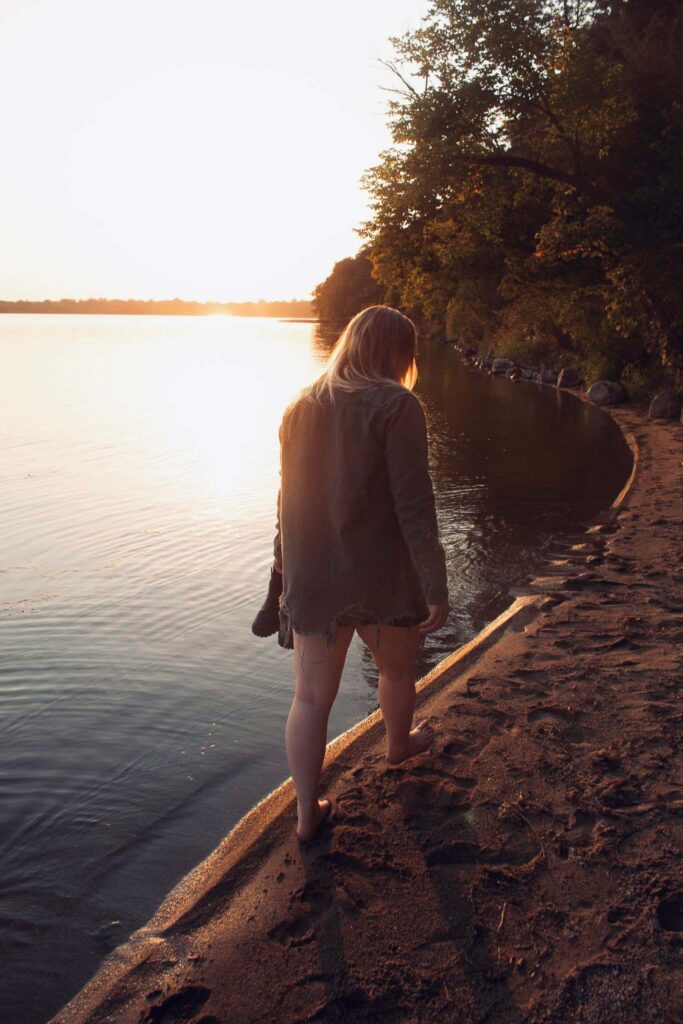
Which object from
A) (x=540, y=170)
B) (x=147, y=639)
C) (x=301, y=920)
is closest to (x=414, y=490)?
(x=301, y=920)

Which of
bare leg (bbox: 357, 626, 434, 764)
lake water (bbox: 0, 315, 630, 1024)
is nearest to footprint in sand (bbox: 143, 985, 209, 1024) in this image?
lake water (bbox: 0, 315, 630, 1024)

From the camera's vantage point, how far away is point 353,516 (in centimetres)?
310

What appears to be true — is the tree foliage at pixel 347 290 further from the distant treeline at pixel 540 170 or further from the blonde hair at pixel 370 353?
the blonde hair at pixel 370 353

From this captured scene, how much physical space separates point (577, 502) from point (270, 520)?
160 inches

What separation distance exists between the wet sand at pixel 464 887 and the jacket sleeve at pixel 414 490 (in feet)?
3.34

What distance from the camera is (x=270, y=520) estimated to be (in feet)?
34.0

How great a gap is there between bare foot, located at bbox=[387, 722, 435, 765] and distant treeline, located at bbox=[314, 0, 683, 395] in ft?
49.6

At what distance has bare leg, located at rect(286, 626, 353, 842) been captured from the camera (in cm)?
322

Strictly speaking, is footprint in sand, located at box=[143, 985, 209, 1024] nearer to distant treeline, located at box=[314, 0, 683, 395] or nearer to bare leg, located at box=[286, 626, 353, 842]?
bare leg, located at box=[286, 626, 353, 842]

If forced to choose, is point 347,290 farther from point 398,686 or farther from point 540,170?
point 398,686

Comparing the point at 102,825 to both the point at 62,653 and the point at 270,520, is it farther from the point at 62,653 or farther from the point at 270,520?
the point at 270,520

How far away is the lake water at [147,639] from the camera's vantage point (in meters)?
3.54

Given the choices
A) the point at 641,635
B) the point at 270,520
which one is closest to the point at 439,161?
the point at 270,520

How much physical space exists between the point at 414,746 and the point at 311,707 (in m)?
0.82
